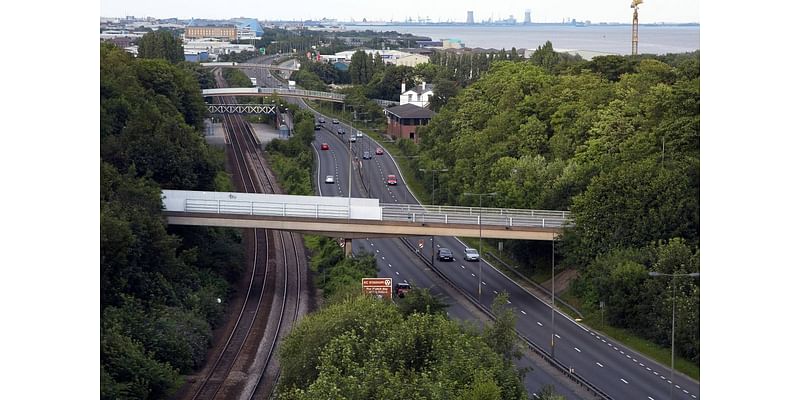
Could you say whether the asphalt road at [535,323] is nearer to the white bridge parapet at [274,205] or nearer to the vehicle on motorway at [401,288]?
the vehicle on motorway at [401,288]

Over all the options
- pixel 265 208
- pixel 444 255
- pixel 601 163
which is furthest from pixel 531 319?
pixel 601 163

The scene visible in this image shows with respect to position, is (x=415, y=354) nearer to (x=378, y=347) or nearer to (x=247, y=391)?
(x=378, y=347)

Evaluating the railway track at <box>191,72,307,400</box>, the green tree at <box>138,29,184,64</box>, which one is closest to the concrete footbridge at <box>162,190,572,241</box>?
the railway track at <box>191,72,307,400</box>

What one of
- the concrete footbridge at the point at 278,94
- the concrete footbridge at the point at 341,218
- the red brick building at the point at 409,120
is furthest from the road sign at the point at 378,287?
the concrete footbridge at the point at 278,94

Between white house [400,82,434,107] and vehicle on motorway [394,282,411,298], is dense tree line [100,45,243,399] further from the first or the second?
white house [400,82,434,107]

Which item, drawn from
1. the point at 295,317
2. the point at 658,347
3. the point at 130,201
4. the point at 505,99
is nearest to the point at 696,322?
the point at 658,347

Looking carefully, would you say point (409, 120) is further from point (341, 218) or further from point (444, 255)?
point (341, 218)
